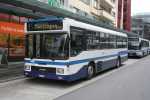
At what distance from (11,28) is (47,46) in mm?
9800

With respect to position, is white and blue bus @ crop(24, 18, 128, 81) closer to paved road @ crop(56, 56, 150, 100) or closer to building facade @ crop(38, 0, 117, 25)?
paved road @ crop(56, 56, 150, 100)

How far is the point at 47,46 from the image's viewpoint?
465 inches

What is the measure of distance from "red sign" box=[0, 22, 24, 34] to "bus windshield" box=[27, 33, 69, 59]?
324 inches

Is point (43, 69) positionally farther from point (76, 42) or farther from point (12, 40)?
point (12, 40)

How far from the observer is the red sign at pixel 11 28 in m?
19.9

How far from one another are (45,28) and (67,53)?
1.43 m

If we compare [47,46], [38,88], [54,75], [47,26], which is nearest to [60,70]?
[54,75]

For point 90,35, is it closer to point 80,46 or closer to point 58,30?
point 80,46

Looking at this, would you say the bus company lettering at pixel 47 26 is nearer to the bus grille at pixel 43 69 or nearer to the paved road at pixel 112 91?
the bus grille at pixel 43 69

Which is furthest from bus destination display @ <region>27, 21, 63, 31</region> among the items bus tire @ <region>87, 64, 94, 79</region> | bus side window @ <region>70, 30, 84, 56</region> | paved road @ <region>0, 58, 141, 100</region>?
bus tire @ <region>87, 64, 94, 79</region>

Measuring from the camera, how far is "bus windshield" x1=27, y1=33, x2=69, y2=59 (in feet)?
37.4

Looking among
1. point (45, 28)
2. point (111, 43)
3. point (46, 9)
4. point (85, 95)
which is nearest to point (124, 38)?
point (111, 43)

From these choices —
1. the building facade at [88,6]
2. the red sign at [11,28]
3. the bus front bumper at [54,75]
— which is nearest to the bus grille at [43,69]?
the bus front bumper at [54,75]

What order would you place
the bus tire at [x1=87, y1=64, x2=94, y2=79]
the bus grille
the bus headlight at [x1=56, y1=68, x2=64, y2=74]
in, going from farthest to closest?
the bus tire at [x1=87, y1=64, x2=94, y2=79] < the bus grille < the bus headlight at [x1=56, y1=68, x2=64, y2=74]
